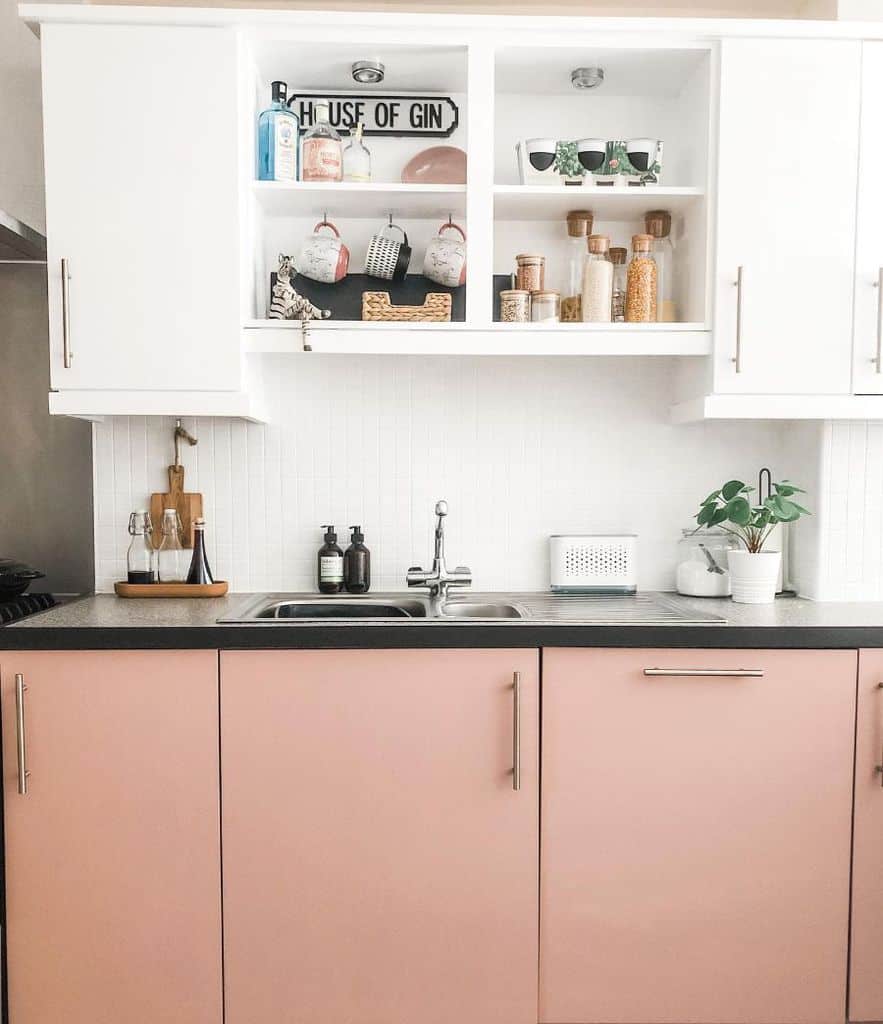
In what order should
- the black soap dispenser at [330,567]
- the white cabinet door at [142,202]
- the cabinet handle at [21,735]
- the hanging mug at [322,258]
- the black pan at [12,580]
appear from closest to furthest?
the cabinet handle at [21,735] → the white cabinet door at [142,202] → the black pan at [12,580] → the hanging mug at [322,258] → the black soap dispenser at [330,567]

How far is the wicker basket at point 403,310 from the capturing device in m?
2.12

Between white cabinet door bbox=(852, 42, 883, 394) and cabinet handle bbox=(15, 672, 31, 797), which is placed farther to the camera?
white cabinet door bbox=(852, 42, 883, 394)

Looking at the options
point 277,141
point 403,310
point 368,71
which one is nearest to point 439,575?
point 403,310

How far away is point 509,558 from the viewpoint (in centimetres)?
244

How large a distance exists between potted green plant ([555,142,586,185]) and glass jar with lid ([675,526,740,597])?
97 centimetres

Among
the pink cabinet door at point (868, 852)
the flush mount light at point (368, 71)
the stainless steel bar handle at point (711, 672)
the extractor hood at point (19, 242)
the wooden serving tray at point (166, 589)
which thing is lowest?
the pink cabinet door at point (868, 852)

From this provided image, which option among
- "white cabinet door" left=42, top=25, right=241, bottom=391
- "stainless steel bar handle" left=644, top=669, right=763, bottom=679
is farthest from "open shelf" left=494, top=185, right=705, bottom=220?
"stainless steel bar handle" left=644, top=669, right=763, bottom=679

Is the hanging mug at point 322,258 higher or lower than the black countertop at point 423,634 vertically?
higher

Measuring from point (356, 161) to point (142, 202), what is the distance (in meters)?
0.53

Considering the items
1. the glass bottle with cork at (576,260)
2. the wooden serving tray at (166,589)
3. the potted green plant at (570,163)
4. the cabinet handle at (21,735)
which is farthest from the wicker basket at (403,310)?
the cabinet handle at (21,735)

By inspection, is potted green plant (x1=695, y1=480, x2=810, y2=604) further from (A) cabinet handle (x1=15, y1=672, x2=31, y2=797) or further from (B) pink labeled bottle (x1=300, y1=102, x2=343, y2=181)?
(A) cabinet handle (x1=15, y1=672, x2=31, y2=797)

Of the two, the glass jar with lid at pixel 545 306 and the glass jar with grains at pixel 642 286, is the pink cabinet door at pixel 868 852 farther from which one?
the glass jar with lid at pixel 545 306

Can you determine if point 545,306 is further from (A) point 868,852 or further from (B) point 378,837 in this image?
(A) point 868,852

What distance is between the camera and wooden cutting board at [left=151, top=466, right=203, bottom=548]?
2.37 m
